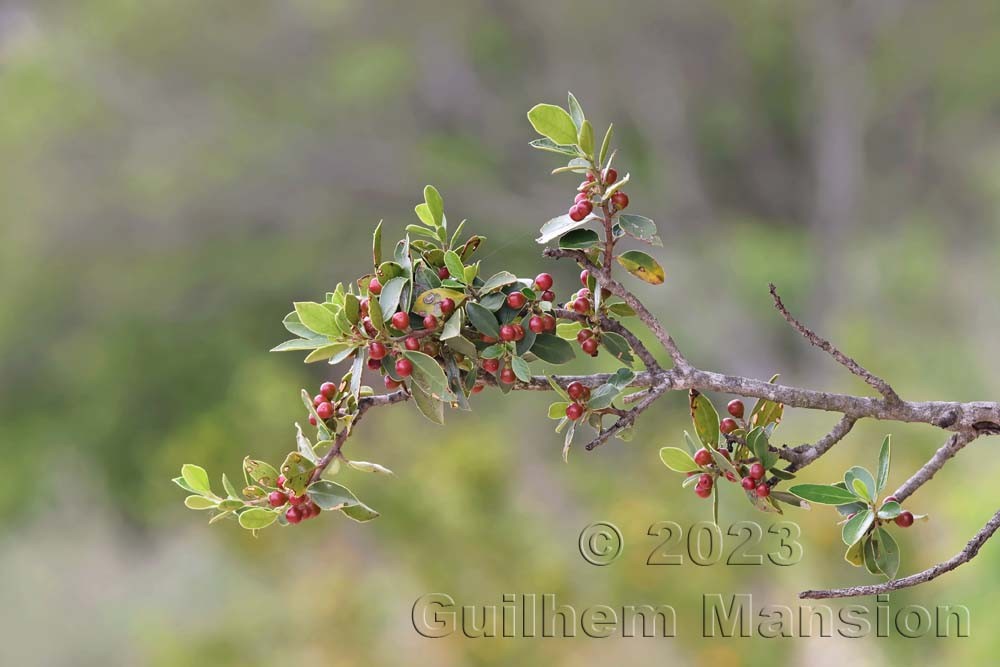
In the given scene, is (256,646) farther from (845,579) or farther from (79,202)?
(79,202)

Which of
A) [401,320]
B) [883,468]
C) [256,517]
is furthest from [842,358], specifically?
[256,517]

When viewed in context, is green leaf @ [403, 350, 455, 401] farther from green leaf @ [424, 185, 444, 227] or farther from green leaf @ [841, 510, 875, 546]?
green leaf @ [841, 510, 875, 546]

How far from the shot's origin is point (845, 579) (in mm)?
2713

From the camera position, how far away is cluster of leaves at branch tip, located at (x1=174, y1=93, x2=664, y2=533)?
735 mm

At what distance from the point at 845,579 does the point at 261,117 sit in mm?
3989

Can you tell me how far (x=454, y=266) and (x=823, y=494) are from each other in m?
0.31

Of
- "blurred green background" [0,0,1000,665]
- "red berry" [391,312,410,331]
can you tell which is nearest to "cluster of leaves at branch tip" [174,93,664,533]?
"red berry" [391,312,410,331]

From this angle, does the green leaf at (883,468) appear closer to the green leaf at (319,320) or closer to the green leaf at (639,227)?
the green leaf at (639,227)

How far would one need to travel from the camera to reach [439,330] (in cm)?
75

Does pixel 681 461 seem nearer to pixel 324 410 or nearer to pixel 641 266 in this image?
pixel 641 266

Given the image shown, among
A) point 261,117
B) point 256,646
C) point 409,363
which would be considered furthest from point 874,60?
point 409,363

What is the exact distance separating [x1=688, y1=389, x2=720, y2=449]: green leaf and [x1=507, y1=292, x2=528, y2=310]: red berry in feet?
0.53

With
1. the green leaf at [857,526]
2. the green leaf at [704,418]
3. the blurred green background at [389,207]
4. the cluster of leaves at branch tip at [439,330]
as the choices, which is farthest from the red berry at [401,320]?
the blurred green background at [389,207]

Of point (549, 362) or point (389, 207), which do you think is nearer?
point (549, 362)
